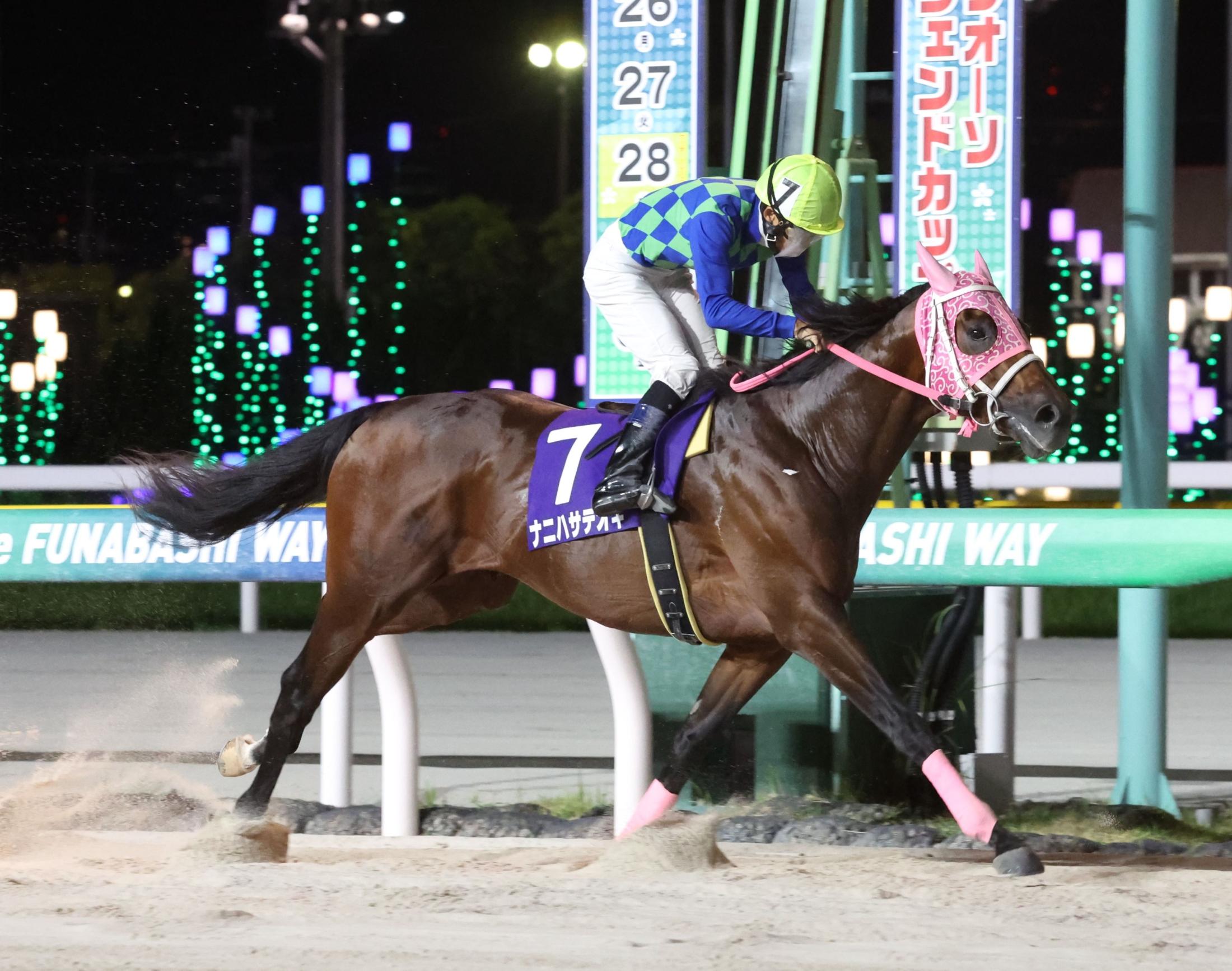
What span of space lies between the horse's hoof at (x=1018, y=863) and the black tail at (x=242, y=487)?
75.6 inches

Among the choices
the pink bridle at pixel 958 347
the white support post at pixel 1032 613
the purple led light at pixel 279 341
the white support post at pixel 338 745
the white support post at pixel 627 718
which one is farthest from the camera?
the purple led light at pixel 279 341

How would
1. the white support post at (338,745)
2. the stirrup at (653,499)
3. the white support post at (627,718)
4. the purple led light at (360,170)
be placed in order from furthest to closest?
1. the purple led light at (360,170)
2. the white support post at (338,745)
3. the white support post at (627,718)
4. the stirrup at (653,499)

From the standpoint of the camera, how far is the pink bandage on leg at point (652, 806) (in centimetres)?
392

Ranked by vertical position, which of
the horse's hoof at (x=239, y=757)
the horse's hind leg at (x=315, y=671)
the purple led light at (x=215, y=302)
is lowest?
the horse's hoof at (x=239, y=757)

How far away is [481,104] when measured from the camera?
854 inches

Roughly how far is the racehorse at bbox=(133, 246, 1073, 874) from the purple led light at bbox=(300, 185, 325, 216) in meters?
11.0

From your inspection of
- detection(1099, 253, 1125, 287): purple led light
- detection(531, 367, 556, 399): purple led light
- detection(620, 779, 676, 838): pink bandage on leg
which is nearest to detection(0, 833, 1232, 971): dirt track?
detection(620, 779, 676, 838): pink bandage on leg

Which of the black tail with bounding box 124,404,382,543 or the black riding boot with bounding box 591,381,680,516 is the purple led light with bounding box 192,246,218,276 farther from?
the black riding boot with bounding box 591,381,680,516

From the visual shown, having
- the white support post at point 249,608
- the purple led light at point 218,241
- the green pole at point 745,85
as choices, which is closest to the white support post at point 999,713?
the green pole at point 745,85

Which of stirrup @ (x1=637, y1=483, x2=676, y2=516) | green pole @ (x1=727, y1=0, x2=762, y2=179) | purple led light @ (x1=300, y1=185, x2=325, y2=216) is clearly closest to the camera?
stirrup @ (x1=637, y1=483, x2=676, y2=516)

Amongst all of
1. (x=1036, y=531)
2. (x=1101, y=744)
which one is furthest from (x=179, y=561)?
(x=1101, y=744)

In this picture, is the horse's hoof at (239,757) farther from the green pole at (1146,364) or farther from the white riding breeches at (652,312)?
the green pole at (1146,364)

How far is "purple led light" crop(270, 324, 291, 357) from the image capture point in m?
11.7

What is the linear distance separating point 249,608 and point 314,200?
28.4 ft
